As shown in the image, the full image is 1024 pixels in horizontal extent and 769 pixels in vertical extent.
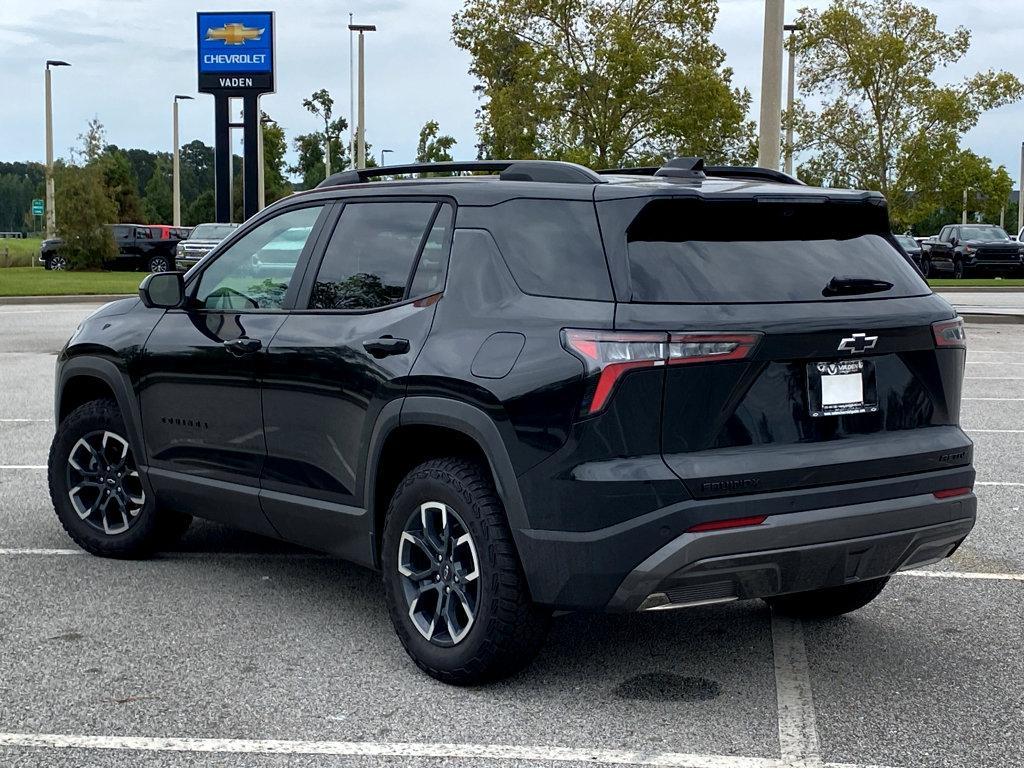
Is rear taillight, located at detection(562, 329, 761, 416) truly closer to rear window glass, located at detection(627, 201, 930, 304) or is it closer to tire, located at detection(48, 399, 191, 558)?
rear window glass, located at detection(627, 201, 930, 304)

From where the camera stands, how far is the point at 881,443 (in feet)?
15.0

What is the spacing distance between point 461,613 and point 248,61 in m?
41.9

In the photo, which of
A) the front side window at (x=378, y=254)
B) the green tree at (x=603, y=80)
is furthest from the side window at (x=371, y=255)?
the green tree at (x=603, y=80)

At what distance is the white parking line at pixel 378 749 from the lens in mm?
4074

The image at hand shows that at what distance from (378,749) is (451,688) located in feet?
2.04

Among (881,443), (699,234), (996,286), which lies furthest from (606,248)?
(996,286)

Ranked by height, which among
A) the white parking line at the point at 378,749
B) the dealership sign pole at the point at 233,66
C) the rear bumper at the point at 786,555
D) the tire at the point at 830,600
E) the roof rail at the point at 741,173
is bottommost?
the white parking line at the point at 378,749

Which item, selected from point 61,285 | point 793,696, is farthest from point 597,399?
point 61,285

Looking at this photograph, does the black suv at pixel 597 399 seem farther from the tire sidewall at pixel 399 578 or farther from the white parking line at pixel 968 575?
the white parking line at pixel 968 575

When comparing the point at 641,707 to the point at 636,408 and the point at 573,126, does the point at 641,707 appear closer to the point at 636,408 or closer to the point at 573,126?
the point at 636,408

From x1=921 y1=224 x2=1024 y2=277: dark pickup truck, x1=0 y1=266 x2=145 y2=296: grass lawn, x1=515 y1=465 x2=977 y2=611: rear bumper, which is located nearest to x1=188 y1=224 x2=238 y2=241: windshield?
x1=0 y1=266 x2=145 y2=296: grass lawn

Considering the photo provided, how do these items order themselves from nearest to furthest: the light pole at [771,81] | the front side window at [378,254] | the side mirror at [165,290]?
the front side window at [378,254]
the side mirror at [165,290]
the light pole at [771,81]

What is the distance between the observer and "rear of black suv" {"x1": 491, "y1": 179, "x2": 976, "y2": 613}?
13.9 ft

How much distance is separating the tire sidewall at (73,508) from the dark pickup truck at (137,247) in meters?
42.0
